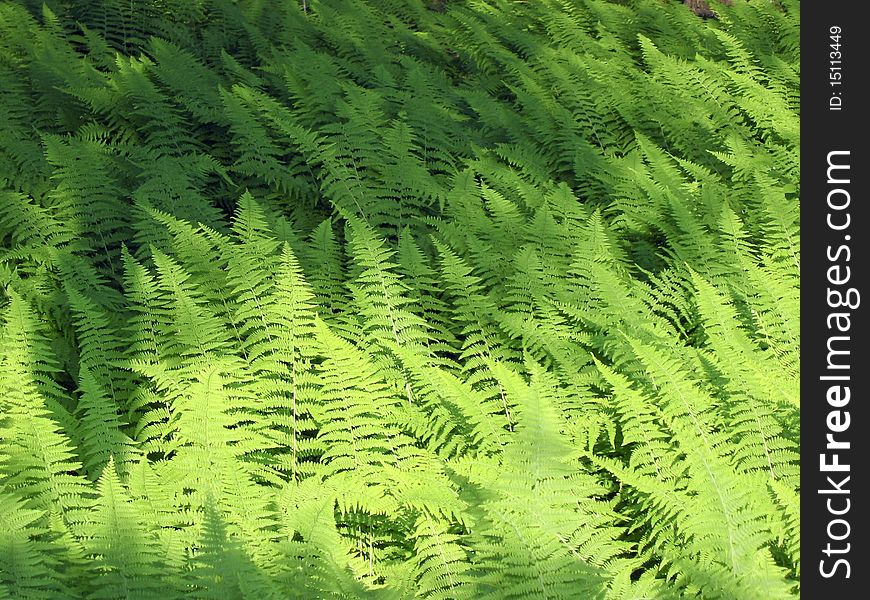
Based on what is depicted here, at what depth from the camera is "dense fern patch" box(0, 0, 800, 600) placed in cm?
250

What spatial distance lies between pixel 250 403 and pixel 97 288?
4.20 feet

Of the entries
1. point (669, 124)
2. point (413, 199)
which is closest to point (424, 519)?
point (413, 199)

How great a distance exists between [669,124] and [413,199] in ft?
7.45

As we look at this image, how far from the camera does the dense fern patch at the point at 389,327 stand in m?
2.50

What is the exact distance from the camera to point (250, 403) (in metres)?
3.09

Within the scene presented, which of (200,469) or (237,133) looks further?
(237,133)

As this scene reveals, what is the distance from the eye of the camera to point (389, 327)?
3.61m

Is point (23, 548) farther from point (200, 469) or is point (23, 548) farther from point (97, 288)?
point (97, 288)

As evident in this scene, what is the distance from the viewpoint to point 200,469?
275 cm

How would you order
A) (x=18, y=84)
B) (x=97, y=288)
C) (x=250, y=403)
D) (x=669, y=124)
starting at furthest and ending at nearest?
(x=669, y=124) → (x=18, y=84) → (x=97, y=288) → (x=250, y=403)

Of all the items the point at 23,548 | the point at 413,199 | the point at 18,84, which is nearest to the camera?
the point at 23,548

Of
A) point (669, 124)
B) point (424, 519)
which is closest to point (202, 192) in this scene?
point (424, 519)
